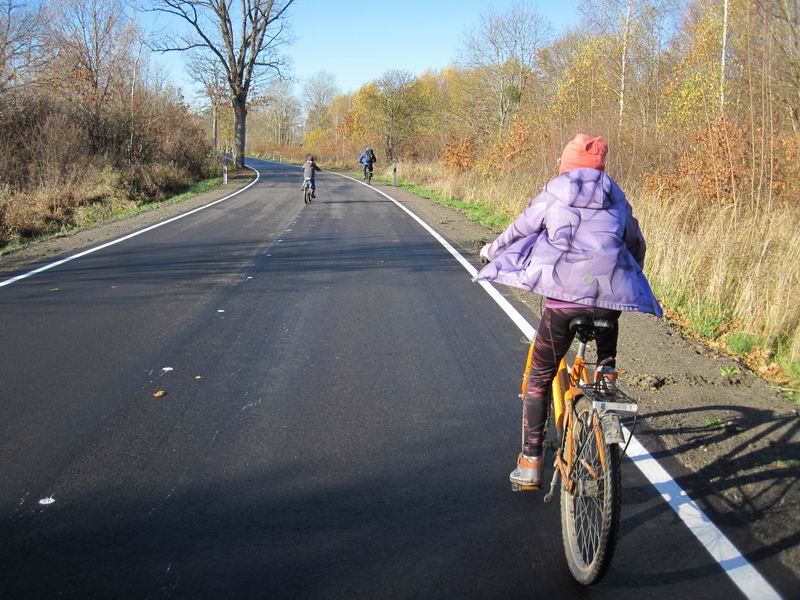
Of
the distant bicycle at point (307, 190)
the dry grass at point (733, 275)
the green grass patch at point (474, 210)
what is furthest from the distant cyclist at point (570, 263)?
the distant bicycle at point (307, 190)

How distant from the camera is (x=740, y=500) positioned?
3.94 meters

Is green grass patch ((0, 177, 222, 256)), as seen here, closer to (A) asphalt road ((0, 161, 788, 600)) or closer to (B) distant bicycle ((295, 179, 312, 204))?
(B) distant bicycle ((295, 179, 312, 204))

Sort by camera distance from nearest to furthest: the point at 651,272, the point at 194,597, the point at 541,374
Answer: the point at 194,597, the point at 541,374, the point at 651,272

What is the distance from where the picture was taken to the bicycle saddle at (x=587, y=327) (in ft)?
11.6

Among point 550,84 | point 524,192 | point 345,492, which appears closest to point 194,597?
point 345,492

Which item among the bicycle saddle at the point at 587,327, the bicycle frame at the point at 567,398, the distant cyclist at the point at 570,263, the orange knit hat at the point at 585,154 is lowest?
the bicycle frame at the point at 567,398

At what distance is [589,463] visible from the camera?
334 centimetres

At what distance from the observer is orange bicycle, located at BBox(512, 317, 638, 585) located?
306cm

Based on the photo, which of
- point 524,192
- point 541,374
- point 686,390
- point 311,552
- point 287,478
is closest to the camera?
point 311,552

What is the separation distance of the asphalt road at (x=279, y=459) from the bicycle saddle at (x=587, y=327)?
3.16 feet

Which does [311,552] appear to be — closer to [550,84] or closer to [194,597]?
[194,597]

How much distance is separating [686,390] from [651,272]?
14.6 ft

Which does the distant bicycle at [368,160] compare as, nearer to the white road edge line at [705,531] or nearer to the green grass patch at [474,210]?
the green grass patch at [474,210]

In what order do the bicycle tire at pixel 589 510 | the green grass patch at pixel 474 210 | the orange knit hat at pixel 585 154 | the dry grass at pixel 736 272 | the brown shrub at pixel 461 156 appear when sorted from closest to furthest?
1. the bicycle tire at pixel 589 510
2. the orange knit hat at pixel 585 154
3. the dry grass at pixel 736 272
4. the green grass patch at pixel 474 210
5. the brown shrub at pixel 461 156
